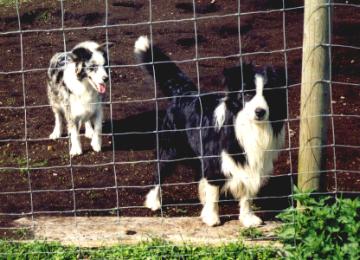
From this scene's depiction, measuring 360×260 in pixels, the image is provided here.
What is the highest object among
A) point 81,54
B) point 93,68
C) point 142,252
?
point 81,54

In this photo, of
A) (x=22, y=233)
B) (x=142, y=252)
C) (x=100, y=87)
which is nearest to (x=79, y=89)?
(x=100, y=87)

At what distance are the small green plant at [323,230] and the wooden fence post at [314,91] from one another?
0.14m

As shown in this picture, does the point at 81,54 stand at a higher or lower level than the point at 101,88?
higher

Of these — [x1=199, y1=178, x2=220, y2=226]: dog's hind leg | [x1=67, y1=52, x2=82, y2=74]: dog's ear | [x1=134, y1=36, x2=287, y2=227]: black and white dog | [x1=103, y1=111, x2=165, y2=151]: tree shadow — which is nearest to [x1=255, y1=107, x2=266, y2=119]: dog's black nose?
[x1=134, y1=36, x2=287, y2=227]: black and white dog

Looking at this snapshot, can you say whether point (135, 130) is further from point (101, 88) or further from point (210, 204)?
point (210, 204)

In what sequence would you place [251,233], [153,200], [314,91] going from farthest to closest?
[153,200] → [251,233] → [314,91]

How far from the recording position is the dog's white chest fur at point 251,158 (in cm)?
422

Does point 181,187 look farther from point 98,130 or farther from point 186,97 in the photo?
point 98,130

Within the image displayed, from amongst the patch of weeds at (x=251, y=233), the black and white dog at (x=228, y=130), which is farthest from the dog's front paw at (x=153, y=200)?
the patch of weeds at (x=251, y=233)

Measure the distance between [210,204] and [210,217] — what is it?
107 millimetres


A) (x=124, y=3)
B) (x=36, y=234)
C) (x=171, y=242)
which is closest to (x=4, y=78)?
(x=124, y=3)

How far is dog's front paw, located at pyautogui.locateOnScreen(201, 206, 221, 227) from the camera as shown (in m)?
4.43

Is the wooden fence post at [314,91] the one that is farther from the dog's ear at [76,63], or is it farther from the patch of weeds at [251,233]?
the dog's ear at [76,63]

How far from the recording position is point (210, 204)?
4523mm
